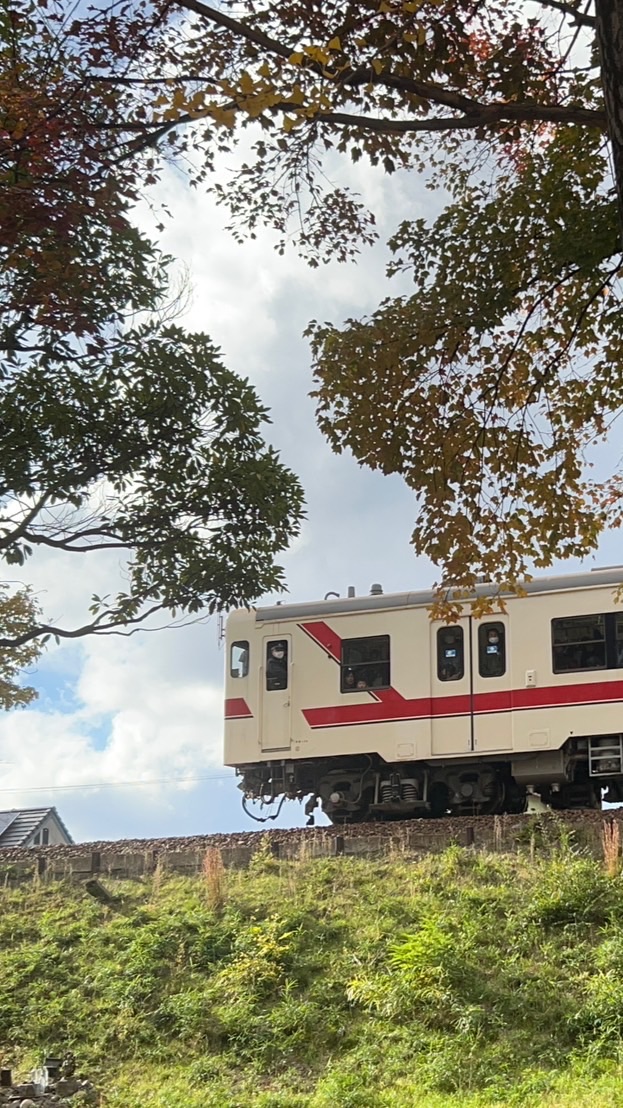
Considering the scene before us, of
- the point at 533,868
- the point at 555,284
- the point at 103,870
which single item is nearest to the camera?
the point at 555,284

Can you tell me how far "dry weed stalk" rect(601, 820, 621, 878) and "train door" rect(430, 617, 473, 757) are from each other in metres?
3.17

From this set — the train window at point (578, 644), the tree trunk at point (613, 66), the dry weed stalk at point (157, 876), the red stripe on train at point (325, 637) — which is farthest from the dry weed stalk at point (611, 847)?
the tree trunk at point (613, 66)

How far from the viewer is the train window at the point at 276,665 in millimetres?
16016

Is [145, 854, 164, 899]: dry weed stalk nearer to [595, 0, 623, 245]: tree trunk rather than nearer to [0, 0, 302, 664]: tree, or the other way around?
[0, 0, 302, 664]: tree

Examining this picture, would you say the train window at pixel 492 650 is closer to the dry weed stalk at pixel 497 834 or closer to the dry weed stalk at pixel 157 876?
the dry weed stalk at pixel 497 834

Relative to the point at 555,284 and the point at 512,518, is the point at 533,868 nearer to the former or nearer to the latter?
the point at 512,518

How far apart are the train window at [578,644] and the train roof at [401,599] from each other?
1.40ft

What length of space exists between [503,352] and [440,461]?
0.88 meters

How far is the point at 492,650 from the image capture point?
14836 mm

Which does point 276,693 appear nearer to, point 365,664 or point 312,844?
point 365,664

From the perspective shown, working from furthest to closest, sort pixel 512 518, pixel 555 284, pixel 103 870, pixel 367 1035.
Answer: pixel 103 870, pixel 367 1035, pixel 512 518, pixel 555 284

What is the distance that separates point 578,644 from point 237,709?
467cm

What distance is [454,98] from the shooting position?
18.9 feet

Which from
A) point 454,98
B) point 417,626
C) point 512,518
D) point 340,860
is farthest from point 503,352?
point 417,626
